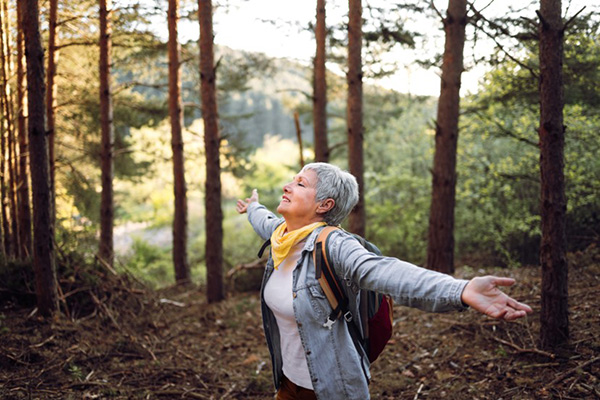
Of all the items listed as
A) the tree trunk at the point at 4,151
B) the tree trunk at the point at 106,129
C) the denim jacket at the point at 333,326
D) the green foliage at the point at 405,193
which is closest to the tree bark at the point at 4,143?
the tree trunk at the point at 4,151

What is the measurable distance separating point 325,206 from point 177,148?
9.85 metres

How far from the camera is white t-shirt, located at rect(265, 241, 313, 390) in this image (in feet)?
8.57

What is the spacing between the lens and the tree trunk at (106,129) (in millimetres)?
10500

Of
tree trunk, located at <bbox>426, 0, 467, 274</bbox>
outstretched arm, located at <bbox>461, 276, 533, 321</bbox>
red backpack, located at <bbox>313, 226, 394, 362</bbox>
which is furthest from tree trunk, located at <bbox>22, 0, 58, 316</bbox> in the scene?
tree trunk, located at <bbox>426, 0, 467, 274</bbox>

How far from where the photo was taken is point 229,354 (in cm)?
645

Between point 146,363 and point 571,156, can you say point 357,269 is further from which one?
point 571,156

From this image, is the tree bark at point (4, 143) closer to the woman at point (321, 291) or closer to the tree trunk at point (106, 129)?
the tree trunk at point (106, 129)

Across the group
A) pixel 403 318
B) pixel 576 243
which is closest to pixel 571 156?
pixel 576 243

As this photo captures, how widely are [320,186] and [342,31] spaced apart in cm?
945

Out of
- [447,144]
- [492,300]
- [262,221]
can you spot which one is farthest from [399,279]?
[447,144]

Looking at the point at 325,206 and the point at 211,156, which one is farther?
the point at 211,156

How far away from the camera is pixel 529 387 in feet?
13.0

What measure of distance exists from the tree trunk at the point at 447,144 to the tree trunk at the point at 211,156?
4.25m

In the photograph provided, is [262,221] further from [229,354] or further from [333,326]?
[229,354]
